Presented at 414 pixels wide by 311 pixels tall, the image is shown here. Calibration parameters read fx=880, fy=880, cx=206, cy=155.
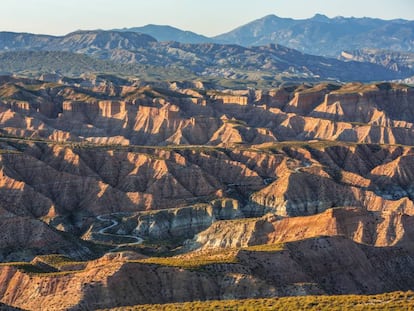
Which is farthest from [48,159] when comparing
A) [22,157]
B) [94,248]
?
[94,248]

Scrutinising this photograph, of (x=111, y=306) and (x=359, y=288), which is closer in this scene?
(x=111, y=306)

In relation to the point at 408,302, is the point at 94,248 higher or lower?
lower

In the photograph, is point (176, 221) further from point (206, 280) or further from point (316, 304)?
point (316, 304)

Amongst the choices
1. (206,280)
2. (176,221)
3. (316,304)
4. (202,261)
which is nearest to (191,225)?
(176,221)

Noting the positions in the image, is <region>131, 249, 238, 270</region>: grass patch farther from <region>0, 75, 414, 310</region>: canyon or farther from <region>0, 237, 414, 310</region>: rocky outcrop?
<region>0, 237, 414, 310</region>: rocky outcrop

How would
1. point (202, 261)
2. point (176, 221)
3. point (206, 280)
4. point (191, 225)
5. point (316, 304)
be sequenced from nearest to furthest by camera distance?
point (316, 304), point (206, 280), point (202, 261), point (191, 225), point (176, 221)

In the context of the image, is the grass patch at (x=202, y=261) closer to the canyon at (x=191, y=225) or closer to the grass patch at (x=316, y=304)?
the canyon at (x=191, y=225)

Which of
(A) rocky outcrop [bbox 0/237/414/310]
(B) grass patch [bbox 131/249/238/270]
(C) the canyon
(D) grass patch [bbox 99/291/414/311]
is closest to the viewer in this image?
(D) grass patch [bbox 99/291/414/311]

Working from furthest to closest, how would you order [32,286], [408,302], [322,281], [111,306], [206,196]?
[206,196], [322,281], [32,286], [111,306], [408,302]

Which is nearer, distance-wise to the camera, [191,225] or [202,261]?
[202,261]

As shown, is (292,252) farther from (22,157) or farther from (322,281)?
(22,157)

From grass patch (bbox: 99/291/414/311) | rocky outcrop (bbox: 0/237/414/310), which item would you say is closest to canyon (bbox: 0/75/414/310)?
rocky outcrop (bbox: 0/237/414/310)
